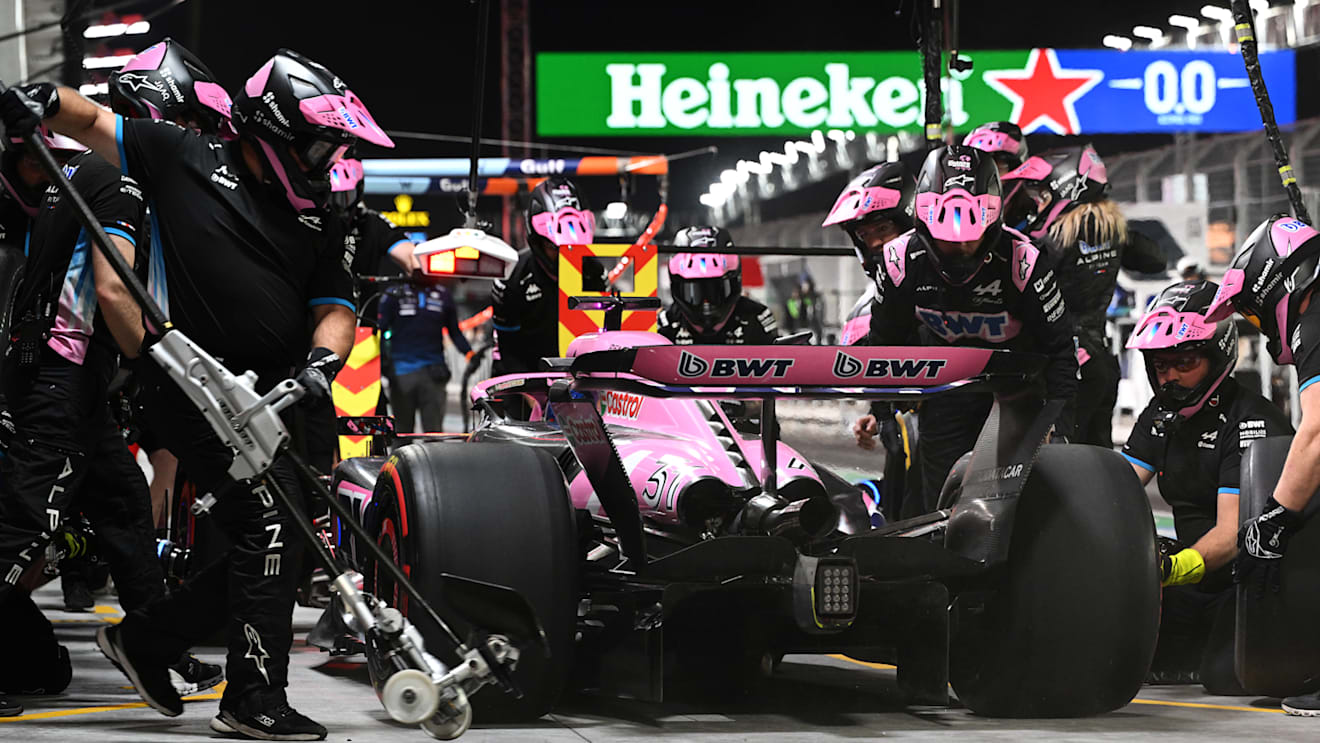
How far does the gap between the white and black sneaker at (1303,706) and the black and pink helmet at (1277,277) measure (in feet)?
3.91

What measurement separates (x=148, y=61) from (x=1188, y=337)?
419 centimetres

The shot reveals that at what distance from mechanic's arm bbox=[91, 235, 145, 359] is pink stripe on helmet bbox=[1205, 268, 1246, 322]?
376 centimetres

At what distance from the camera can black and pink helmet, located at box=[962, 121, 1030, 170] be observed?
8086 millimetres

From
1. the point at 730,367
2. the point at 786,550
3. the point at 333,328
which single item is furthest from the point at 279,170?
the point at 786,550

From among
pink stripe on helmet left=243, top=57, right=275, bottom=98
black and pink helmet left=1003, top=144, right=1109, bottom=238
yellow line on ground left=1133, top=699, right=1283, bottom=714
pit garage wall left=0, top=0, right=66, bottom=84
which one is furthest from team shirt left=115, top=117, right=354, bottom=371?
pit garage wall left=0, top=0, right=66, bottom=84

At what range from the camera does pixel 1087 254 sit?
27.2ft

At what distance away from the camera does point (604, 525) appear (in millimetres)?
5891

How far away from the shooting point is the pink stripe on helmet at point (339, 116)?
4965 millimetres

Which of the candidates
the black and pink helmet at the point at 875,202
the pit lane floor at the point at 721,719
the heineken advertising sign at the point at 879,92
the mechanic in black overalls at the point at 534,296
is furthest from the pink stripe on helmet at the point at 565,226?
the heineken advertising sign at the point at 879,92

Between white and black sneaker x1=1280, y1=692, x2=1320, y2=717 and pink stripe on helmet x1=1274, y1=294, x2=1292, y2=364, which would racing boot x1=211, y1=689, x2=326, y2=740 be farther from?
pink stripe on helmet x1=1274, y1=294, x2=1292, y2=364

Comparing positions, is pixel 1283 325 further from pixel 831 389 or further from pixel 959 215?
pixel 831 389

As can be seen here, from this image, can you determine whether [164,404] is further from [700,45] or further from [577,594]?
[700,45]

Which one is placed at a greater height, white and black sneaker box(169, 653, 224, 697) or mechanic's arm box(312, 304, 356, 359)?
mechanic's arm box(312, 304, 356, 359)

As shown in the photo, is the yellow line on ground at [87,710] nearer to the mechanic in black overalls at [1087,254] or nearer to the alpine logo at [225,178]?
the alpine logo at [225,178]
